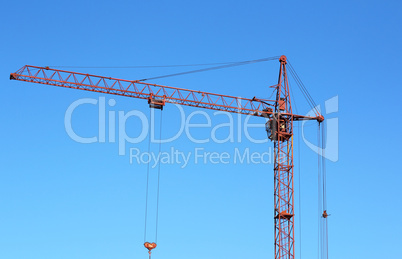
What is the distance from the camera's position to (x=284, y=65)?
12988 centimetres

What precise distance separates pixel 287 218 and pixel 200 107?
71.7 feet

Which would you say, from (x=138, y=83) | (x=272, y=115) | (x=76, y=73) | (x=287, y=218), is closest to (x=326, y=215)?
(x=287, y=218)

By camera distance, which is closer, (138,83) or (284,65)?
(138,83)

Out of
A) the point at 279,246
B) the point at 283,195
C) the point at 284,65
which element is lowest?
the point at 279,246

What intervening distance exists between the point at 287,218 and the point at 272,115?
54.7 ft

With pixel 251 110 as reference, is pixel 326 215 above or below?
below

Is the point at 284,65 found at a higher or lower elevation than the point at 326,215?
higher

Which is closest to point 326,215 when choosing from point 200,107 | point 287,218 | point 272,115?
point 287,218

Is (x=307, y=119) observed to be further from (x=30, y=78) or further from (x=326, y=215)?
(x=30, y=78)

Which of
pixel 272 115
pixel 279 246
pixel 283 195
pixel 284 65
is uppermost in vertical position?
pixel 284 65

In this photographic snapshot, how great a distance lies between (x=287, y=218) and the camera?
4764 inches

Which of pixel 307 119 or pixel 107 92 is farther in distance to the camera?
pixel 307 119

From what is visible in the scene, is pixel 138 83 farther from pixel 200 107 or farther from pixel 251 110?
pixel 251 110

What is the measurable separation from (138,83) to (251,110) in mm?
18906
